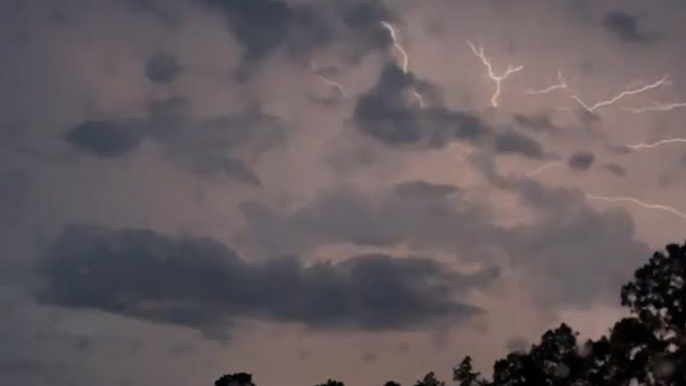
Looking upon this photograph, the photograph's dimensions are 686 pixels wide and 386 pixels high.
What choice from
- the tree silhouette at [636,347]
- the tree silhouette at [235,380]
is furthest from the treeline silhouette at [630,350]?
the tree silhouette at [235,380]

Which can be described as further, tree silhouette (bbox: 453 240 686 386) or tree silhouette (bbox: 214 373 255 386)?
tree silhouette (bbox: 214 373 255 386)

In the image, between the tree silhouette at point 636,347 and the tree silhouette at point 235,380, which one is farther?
the tree silhouette at point 235,380

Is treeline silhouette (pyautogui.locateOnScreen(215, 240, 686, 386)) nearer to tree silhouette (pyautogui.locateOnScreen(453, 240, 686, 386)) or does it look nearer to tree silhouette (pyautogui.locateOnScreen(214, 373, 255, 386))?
tree silhouette (pyautogui.locateOnScreen(453, 240, 686, 386))

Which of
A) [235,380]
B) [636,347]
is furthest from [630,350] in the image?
[235,380]

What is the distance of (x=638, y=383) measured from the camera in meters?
62.8

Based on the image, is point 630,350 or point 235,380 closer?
point 630,350

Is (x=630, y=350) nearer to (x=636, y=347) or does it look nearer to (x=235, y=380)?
(x=636, y=347)

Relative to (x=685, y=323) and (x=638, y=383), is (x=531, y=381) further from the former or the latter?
(x=685, y=323)

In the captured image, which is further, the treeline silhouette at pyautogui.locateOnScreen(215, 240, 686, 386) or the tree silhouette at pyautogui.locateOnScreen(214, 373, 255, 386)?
the tree silhouette at pyautogui.locateOnScreen(214, 373, 255, 386)

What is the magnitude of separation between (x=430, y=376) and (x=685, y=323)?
32.5 metres

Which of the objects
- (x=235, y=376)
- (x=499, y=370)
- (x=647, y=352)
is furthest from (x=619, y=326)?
(x=235, y=376)

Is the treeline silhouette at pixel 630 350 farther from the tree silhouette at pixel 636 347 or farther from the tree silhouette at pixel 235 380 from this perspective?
the tree silhouette at pixel 235 380

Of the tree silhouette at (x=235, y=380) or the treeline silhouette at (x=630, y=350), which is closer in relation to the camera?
the treeline silhouette at (x=630, y=350)

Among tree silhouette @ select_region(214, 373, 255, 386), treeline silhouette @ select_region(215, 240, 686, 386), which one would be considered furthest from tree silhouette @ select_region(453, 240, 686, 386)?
tree silhouette @ select_region(214, 373, 255, 386)
